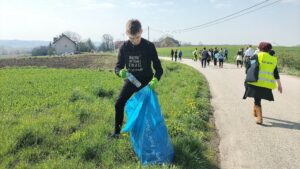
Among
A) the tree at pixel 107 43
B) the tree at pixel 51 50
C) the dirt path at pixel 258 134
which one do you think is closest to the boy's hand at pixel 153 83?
the dirt path at pixel 258 134

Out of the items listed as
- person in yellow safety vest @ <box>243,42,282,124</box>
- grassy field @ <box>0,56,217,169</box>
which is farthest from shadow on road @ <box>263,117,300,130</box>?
grassy field @ <box>0,56,217,169</box>

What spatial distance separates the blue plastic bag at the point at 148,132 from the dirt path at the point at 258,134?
39.3 inches

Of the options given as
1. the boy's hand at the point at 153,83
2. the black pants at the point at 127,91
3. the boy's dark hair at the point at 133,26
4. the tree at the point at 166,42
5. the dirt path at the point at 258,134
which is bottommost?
the dirt path at the point at 258,134

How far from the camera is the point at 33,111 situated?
340 inches

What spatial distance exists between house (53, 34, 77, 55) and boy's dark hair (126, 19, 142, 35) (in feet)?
328

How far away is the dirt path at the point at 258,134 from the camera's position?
5051mm

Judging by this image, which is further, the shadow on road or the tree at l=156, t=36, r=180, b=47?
the tree at l=156, t=36, r=180, b=47

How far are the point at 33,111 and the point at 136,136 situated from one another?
4861mm

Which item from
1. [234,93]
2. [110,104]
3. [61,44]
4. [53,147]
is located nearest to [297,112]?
[234,93]

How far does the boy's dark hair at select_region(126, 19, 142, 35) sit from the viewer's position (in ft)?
15.8

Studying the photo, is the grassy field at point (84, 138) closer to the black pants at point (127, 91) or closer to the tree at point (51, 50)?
the black pants at point (127, 91)

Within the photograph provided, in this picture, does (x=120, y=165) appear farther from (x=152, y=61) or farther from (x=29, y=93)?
(x=29, y=93)

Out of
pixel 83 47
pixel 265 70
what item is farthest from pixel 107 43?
pixel 265 70

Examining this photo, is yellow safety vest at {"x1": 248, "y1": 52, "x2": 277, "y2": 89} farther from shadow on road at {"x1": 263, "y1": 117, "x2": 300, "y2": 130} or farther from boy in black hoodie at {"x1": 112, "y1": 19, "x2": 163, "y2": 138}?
boy in black hoodie at {"x1": 112, "y1": 19, "x2": 163, "y2": 138}
